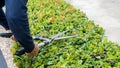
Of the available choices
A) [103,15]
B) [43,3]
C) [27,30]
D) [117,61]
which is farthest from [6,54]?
[103,15]

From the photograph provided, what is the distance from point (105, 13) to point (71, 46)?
2344 millimetres

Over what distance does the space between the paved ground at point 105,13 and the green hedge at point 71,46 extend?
0.55 metres

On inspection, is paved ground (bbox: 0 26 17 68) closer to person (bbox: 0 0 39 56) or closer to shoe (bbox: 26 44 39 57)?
shoe (bbox: 26 44 39 57)

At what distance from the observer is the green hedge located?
11.7ft

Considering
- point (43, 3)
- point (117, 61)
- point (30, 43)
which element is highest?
point (43, 3)

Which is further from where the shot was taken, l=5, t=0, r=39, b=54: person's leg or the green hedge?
the green hedge

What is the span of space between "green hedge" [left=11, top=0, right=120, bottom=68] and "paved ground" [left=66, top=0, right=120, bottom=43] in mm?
550

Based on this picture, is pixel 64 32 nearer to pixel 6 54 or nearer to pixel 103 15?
pixel 6 54

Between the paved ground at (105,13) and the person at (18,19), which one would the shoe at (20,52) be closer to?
the person at (18,19)

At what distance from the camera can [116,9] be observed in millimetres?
6191

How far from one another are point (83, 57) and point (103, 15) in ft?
8.19

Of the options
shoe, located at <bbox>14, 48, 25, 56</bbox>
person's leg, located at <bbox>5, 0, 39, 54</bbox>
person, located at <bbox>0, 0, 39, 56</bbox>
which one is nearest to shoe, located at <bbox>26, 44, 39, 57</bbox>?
shoe, located at <bbox>14, 48, 25, 56</bbox>

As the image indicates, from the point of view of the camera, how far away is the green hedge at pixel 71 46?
3559mm

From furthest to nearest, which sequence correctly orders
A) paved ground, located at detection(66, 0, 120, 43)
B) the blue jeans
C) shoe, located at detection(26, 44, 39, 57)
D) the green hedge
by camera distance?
paved ground, located at detection(66, 0, 120, 43) < shoe, located at detection(26, 44, 39, 57) < the green hedge < the blue jeans
